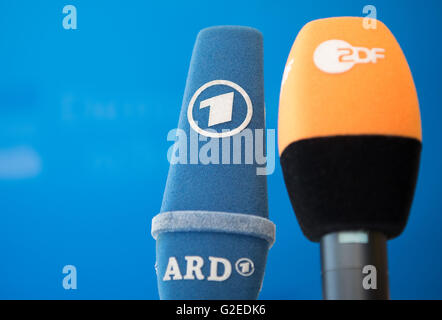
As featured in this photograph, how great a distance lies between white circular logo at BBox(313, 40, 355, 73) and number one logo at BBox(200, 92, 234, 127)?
8.6 inches

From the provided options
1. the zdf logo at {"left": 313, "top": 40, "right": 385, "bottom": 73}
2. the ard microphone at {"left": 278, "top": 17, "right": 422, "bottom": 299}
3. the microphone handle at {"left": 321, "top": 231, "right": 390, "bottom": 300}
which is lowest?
the microphone handle at {"left": 321, "top": 231, "right": 390, "bottom": 300}

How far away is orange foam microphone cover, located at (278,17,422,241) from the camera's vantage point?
2.19 ft

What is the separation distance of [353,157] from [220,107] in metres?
0.30

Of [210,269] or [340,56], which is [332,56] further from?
[210,269]

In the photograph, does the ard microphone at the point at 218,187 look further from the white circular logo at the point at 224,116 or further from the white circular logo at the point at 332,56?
the white circular logo at the point at 332,56

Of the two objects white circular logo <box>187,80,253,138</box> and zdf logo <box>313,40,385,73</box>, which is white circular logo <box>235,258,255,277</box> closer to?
white circular logo <box>187,80,253,138</box>

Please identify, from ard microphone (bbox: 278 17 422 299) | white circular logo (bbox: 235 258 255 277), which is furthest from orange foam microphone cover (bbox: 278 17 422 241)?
white circular logo (bbox: 235 258 255 277)

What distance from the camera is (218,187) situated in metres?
0.87

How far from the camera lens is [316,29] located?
76 cm

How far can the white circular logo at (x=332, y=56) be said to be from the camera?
697 millimetres
